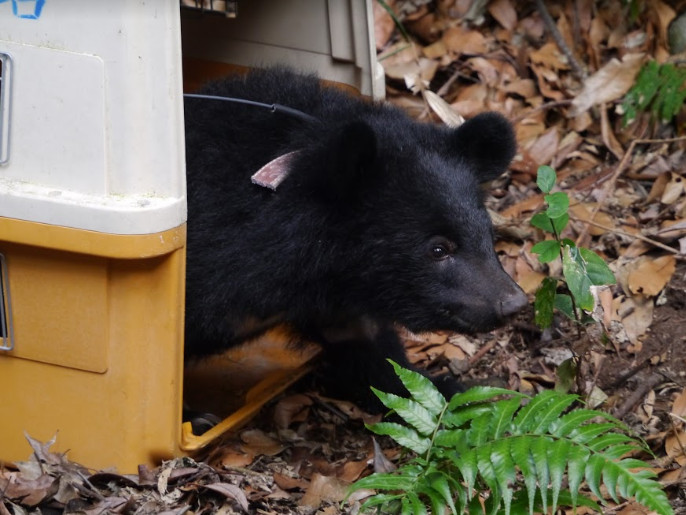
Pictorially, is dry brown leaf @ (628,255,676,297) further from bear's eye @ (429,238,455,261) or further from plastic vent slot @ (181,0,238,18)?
plastic vent slot @ (181,0,238,18)

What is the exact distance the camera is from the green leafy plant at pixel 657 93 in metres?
5.64

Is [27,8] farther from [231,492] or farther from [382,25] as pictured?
[382,25]

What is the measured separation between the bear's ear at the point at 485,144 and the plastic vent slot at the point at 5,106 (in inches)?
67.3

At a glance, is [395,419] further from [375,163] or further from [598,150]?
[598,150]

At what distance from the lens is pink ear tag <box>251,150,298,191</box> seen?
3719mm

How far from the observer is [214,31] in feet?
16.8

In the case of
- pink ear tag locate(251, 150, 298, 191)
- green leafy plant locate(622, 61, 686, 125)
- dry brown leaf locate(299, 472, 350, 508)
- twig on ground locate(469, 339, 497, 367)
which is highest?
pink ear tag locate(251, 150, 298, 191)

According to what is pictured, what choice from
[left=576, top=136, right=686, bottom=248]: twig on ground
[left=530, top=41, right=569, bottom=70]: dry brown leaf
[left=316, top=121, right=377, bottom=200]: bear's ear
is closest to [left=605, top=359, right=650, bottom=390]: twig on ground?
[left=576, top=136, right=686, bottom=248]: twig on ground

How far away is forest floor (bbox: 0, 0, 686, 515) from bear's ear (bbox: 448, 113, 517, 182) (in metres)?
0.82

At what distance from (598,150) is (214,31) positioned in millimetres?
2504

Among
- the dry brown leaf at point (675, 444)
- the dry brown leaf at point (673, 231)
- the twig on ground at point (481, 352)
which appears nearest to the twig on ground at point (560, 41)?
the dry brown leaf at point (673, 231)

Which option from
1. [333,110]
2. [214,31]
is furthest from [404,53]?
[333,110]

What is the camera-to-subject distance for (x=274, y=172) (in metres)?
3.73

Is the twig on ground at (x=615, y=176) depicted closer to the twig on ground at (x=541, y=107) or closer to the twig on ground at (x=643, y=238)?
the twig on ground at (x=643, y=238)
